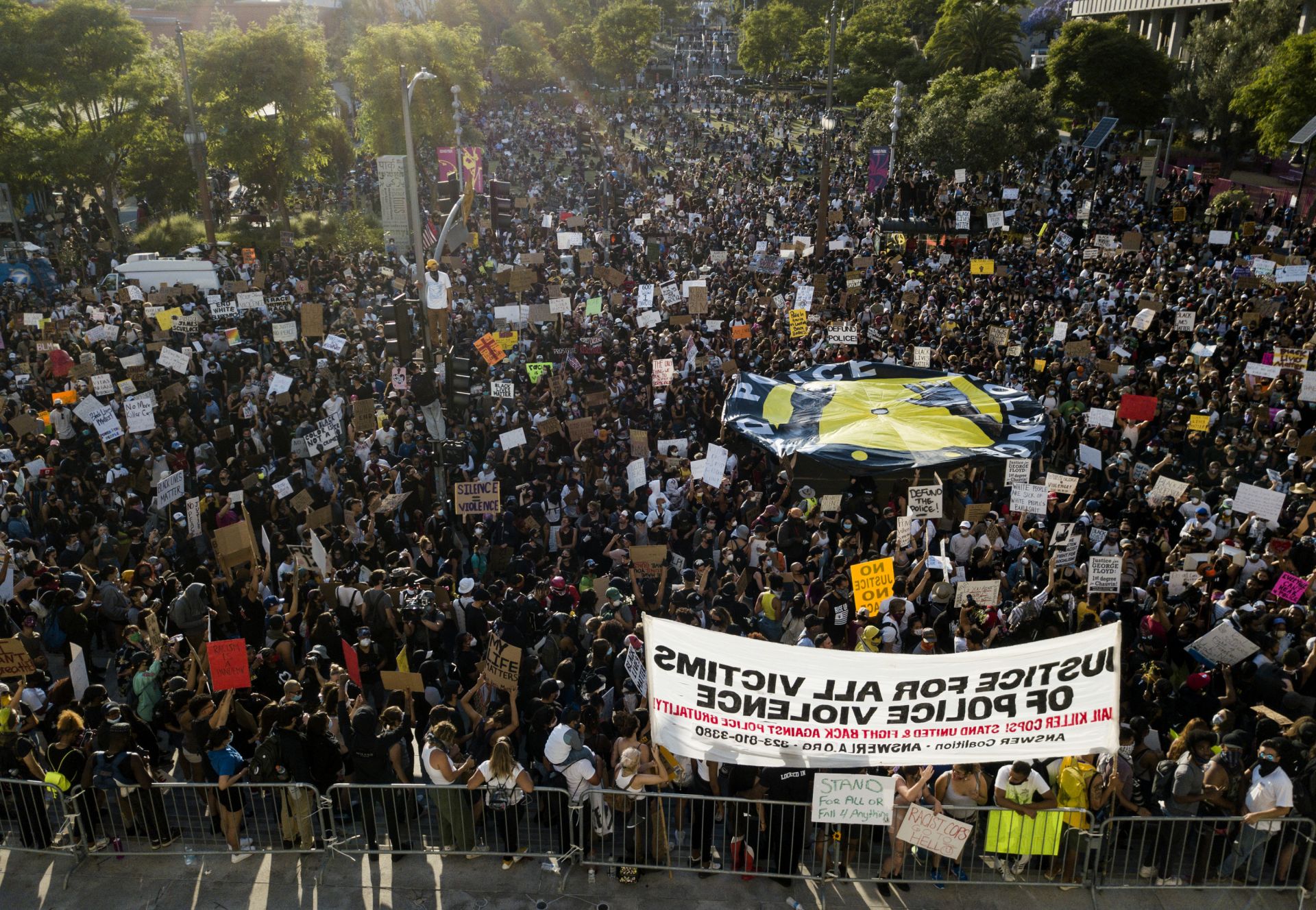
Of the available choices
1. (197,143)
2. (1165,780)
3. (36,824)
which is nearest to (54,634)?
(36,824)

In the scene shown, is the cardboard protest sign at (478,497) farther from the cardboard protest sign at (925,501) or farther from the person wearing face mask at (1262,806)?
the person wearing face mask at (1262,806)

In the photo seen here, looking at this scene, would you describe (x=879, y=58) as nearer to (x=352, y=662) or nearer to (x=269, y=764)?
(x=352, y=662)

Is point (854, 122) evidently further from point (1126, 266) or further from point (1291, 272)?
point (1291, 272)

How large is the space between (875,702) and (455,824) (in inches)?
139

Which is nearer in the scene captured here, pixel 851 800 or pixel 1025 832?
pixel 851 800

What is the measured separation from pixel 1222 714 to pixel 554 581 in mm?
6153

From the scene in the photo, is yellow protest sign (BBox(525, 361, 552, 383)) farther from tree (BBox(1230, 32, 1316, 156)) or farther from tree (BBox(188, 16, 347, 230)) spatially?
tree (BBox(1230, 32, 1316, 156))

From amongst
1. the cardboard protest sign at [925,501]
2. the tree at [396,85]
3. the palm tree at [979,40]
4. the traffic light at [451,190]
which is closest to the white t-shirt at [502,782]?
the cardboard protest sign at [925,501]

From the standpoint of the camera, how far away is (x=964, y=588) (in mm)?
10500

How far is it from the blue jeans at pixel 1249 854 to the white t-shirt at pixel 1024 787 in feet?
5.10

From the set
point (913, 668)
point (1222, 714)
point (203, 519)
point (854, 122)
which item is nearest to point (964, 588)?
point (1222, 714)

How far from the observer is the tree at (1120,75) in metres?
47.9

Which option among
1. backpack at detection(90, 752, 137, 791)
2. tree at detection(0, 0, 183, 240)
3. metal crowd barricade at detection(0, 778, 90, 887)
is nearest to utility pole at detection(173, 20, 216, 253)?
tree at detection(0, 0, 183, 240)

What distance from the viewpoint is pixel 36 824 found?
8203 mm
